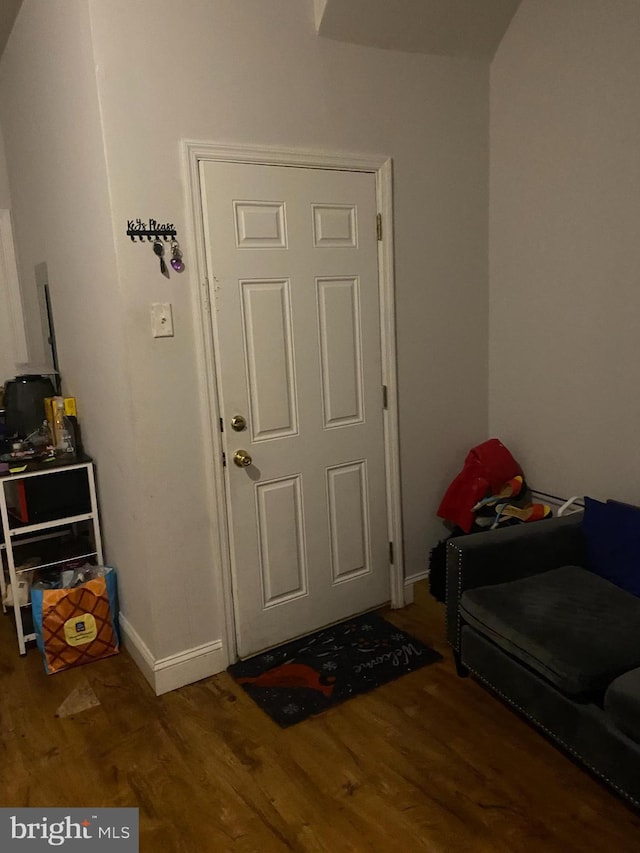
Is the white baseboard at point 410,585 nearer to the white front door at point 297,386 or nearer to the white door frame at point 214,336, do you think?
the white door frame at point 214,336

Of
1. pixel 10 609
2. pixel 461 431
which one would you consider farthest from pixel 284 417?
pixel 10 609

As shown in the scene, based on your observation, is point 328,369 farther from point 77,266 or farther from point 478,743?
point 478,743

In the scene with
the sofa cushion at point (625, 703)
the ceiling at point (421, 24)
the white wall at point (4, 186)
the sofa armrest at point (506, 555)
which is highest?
the ceiling at point (421, 24)

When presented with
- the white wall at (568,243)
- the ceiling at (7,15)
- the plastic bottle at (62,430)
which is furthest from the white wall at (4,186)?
the white wall at (568,243)

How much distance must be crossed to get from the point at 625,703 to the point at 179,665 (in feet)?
5.32

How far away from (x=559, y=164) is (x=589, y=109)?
0.23 meters

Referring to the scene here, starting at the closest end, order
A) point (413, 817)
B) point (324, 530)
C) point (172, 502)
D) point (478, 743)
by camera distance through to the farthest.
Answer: point (413, 817)
point (478, 743)
point (172, 502)
point (324, 530)

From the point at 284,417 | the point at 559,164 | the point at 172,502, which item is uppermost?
the point at 559,164

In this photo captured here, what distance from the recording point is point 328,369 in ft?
9.10

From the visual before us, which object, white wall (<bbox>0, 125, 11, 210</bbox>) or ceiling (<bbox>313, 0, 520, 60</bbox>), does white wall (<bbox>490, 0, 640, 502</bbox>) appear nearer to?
ceiling (<bbox>313, 0, 520, 60</bbox>)

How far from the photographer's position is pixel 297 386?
2.69 metres

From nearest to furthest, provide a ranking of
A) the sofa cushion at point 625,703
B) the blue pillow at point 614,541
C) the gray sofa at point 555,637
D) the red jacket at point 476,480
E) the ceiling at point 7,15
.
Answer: the sofa cushion at point 625,703
the gray sofa at point 555,637
the blue pillow at point 614,541
the ceiling at point 7,15
the red jacket at point 476,480

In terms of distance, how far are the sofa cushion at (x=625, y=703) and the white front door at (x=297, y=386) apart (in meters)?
1.35

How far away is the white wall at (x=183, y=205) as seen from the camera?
2.25 m
